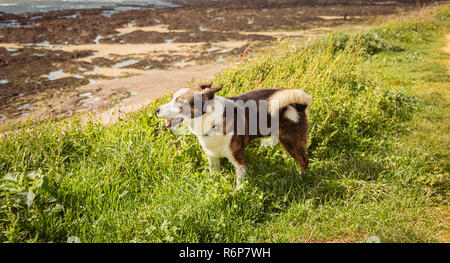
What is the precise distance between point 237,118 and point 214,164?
61cm

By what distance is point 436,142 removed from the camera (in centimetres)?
417

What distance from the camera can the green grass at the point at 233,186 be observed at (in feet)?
8.74

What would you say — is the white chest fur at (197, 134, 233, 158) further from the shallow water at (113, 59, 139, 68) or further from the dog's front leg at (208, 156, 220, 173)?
the shallow water at (113, 59, 139, 68)

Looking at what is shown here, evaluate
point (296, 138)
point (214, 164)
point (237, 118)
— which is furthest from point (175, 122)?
point (296, 138)

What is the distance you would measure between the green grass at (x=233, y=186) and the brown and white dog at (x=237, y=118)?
0.35m

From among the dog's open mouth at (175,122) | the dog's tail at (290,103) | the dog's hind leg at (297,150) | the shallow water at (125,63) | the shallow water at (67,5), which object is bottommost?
the dog's hind leg at (297,150)

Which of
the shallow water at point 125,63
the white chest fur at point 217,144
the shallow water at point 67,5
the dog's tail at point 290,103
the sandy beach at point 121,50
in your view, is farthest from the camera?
the shallow water at point 67,5

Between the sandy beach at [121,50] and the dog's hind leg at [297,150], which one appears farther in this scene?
the sandy beach at [121,50]

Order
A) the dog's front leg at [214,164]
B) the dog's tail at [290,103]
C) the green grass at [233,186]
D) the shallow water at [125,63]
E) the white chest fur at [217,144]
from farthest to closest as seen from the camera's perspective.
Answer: the shallow water at [125,63]
the dog's front leg at [214,164]
the dog's tail at [290,103]
the white chest fur at [217,144]
the green grass at [233,186]

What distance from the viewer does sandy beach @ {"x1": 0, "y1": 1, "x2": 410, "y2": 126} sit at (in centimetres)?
898

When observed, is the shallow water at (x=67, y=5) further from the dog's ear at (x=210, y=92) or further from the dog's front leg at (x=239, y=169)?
the dog's front leg at (x=239, y=169)

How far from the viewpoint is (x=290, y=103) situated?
310 cm

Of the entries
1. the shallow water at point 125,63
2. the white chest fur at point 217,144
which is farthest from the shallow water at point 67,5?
the white chest fur at point 217,144
